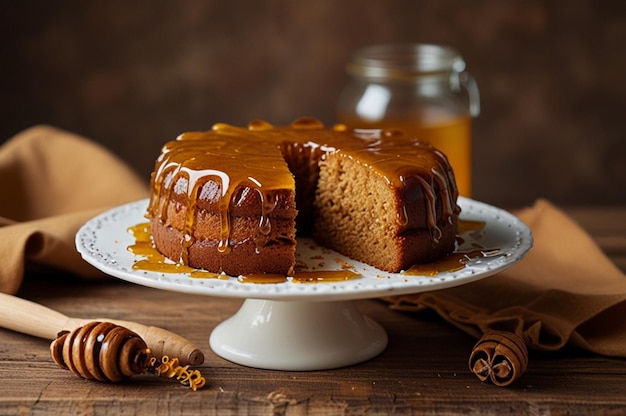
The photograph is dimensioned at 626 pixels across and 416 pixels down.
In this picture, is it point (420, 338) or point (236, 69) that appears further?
point (236, 69)

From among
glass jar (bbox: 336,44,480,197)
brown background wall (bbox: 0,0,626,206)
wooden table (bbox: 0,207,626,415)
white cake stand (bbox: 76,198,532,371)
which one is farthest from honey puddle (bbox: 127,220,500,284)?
brown background wall (bbox: 0,0,626,206)

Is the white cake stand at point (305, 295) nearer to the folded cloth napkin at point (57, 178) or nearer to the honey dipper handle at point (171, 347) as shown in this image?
the honey dipper handle at point (171, 347)

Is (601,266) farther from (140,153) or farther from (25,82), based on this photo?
(25,82)

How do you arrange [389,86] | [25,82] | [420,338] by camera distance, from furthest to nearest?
[25,82], [389,86], [420,338]

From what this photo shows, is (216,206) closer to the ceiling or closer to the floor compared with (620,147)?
closer to the ceiling

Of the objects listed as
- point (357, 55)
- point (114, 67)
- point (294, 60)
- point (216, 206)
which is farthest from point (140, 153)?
point (216, 206)

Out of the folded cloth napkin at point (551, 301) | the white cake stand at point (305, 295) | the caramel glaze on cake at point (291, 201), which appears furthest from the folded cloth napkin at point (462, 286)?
the caramel glaze on cake at point (291, 201)

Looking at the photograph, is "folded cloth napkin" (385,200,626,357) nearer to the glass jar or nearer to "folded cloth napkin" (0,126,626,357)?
"folded cloth napkin" (0,126,626,357)
